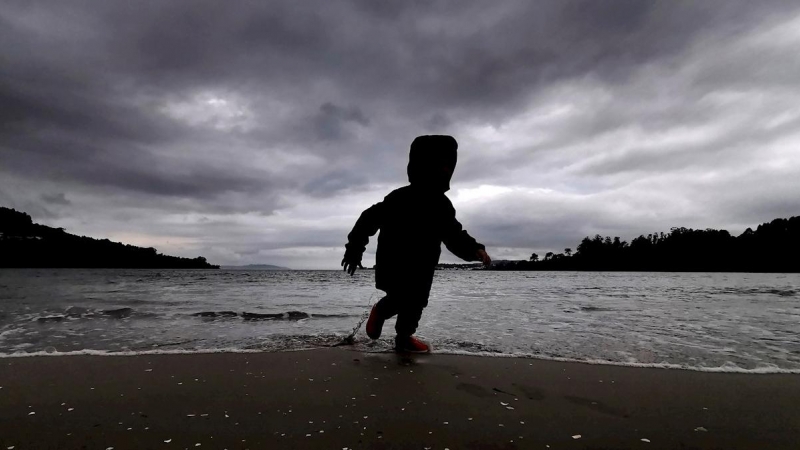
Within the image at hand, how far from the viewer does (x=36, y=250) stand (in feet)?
239

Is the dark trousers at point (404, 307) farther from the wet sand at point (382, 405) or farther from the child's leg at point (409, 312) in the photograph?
the wet sand at point (382, 405)

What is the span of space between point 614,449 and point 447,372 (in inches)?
67.7

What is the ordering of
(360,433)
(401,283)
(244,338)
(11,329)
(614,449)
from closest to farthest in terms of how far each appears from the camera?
1. (614,449)
2. (360,433)
3. (401,283)
4. (244,338)
5. (11,329)

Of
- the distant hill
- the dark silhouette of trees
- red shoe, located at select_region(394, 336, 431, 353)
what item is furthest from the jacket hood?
the dark silhouette of trees

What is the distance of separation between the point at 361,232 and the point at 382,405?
219cm

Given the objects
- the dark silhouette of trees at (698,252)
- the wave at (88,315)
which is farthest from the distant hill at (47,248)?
the dark silhouette of trees at (698,252)

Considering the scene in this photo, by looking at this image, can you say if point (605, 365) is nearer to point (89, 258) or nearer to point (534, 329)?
point (534, 329)

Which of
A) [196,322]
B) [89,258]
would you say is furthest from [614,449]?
[89,258]

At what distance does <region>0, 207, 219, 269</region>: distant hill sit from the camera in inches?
2842

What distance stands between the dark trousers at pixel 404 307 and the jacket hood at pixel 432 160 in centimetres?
128

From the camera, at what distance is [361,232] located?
4555mm

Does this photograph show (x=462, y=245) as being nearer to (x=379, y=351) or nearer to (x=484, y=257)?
(x=484, y=257)

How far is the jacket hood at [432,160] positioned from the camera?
440 cm

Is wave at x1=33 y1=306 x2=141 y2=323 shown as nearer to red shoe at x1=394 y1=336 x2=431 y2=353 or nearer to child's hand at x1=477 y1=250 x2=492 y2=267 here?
red shoe at x1=394 y1=336 x2=431 y2=353
